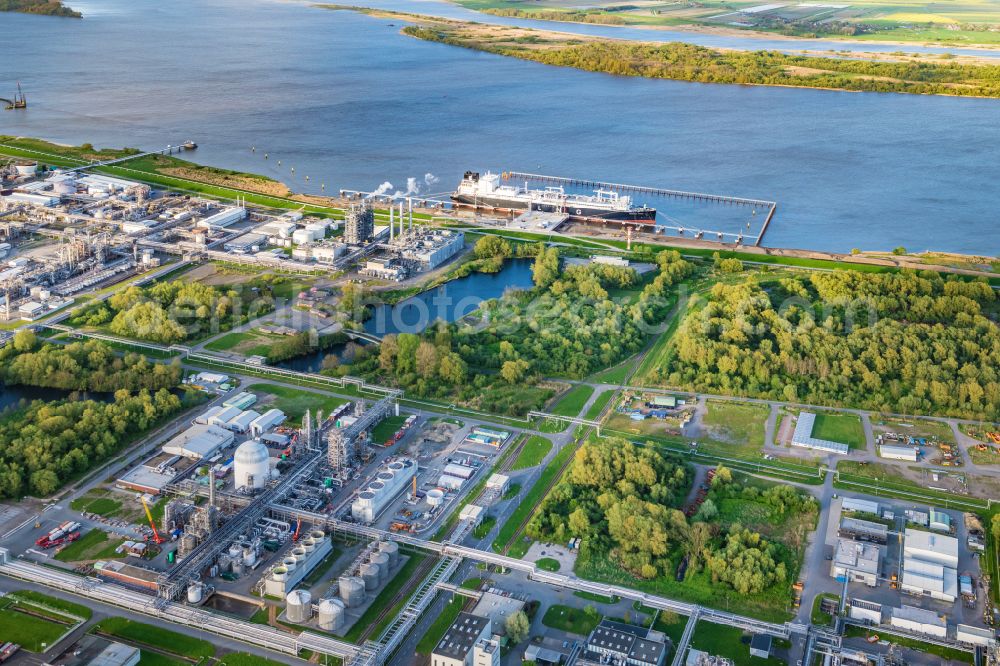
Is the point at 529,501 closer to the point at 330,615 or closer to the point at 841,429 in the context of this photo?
the point at 330,615

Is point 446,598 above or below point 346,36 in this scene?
below

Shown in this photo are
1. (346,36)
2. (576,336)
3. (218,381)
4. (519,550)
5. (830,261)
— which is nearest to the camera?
(519,550)

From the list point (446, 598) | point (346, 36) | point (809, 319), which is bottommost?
point (446, 598)

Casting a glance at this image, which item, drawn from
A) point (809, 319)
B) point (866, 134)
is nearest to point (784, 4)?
point (866, 134)

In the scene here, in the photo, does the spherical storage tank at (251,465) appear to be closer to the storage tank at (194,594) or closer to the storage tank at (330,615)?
the storage tank at (194,594)

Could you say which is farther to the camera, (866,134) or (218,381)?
(866,134)

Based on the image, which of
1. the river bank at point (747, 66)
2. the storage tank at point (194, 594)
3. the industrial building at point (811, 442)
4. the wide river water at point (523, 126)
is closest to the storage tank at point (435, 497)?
the storage tank at point (194, 594)

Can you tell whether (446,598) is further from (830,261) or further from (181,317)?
(830,261)

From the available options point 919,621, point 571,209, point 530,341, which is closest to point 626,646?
point 919,621
